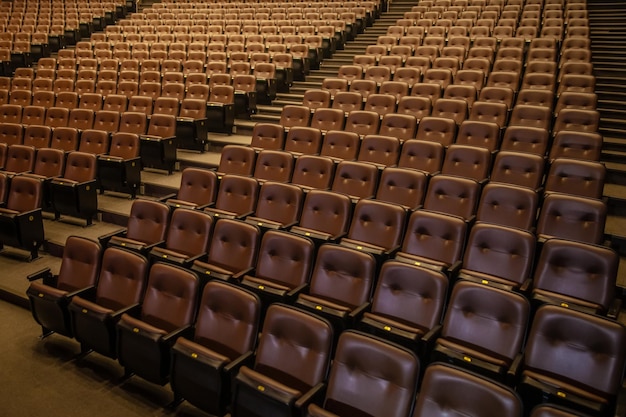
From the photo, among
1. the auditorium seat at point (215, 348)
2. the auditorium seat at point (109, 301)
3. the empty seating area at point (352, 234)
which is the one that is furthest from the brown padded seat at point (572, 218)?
the auditorium seat at point (109, 301)

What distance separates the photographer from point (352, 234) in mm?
1659

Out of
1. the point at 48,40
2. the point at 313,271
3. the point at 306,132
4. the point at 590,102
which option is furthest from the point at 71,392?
the point at 48,40

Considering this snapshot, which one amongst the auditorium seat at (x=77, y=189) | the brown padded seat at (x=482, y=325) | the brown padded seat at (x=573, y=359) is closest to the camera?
the brown padded seat at (x=573, y=359)

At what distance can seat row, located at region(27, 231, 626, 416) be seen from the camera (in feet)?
3.24

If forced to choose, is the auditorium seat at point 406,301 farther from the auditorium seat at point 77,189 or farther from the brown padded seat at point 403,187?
the auditorium seat at point 77,189

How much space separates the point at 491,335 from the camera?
116 cm

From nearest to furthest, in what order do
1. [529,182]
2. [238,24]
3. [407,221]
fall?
[407,221] < [529,182] < [238,24]

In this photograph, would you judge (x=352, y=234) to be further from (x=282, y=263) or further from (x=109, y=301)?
(x=109, y=301)

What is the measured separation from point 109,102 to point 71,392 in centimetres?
223

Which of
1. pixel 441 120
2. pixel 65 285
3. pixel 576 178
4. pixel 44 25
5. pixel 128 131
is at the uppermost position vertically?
pixel 44 25

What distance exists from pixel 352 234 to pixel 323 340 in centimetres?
61

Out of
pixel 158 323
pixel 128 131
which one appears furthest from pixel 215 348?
pixel 128 131

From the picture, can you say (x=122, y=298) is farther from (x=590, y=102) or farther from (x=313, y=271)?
(x=590, y=102)

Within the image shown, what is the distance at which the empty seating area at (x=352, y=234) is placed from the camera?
3.43ft
